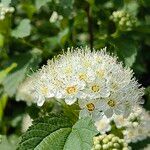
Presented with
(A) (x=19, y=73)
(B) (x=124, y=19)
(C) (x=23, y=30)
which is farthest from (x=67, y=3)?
(A) (x=19, y=73)

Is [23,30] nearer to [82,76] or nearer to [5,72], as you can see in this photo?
[5,72]

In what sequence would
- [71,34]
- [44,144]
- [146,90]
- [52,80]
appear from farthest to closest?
[71,34] → [146,90] → [52,80] → [44,144]

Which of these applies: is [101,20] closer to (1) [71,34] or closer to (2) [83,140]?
(1) [71,34]

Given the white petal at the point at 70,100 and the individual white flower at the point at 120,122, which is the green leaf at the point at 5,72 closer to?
the individual white flower at the point at 120,122

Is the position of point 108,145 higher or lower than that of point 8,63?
higher

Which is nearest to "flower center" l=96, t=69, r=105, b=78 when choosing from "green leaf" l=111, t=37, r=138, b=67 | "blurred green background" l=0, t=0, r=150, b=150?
"blurred green background" l=0, t=0, r=150, b=150

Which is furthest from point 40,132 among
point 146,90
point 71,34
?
point 71,34

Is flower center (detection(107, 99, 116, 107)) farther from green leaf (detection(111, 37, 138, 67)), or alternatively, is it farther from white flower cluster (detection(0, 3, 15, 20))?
white flower cluster (detection(0, 3, 15, 20))

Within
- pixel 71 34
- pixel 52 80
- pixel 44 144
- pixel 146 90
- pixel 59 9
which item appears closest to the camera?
pixel 44 144
